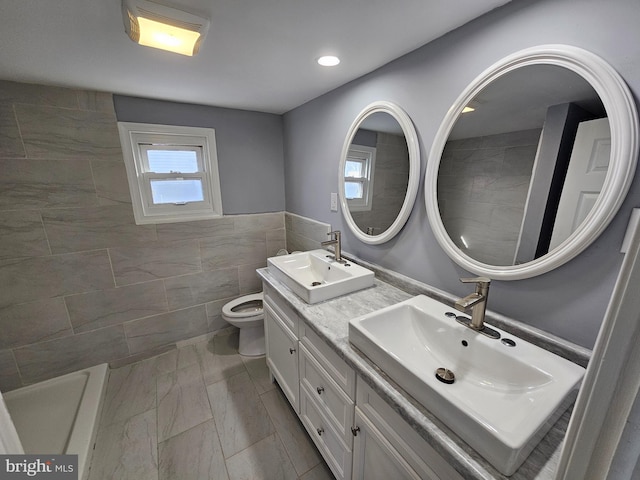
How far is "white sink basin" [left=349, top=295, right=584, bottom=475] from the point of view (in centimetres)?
57

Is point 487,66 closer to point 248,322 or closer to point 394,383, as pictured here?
point 394,383

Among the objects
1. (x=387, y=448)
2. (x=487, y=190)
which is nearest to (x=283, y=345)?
(x=387, y=448)

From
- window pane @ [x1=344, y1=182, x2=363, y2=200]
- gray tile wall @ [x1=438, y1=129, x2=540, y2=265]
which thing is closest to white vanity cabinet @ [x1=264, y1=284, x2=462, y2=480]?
gray tile wall @ [x1=438, y1=129, x2=540, y2=265]

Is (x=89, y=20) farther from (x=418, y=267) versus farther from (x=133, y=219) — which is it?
(x=418, y=267)

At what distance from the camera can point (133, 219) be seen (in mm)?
1941

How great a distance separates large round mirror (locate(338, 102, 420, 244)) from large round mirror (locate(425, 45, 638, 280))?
16 centimetres

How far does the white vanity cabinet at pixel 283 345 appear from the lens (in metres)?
1.41

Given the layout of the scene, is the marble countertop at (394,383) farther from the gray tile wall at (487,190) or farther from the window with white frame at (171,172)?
the window with white frame at (171,172)

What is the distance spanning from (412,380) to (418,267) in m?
0.69

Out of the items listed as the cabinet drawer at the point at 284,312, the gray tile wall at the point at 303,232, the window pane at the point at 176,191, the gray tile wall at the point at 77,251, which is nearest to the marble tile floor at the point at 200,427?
the gray tile wall at the point at 77,251

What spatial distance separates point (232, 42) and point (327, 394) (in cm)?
167

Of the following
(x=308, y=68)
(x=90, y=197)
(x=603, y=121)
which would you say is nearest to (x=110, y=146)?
(x=90, y=197)

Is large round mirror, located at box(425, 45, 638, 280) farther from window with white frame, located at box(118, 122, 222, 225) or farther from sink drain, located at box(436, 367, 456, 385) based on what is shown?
window with white frame, located at box(118, 122, 222, 225)

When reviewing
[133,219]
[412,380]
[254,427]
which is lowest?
[254,427]
